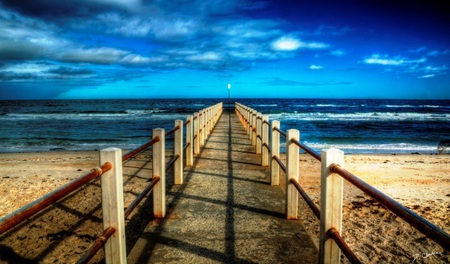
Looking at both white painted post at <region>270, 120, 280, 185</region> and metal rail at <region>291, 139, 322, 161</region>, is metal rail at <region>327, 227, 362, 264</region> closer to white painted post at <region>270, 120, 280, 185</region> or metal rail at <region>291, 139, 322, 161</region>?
metal rail at <region>291, 139, 322, 161</region>

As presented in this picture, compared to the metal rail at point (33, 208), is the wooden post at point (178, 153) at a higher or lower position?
lower

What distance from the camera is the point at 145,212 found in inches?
185

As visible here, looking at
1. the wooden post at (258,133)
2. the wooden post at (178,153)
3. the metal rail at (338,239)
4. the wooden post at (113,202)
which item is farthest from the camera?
the wooden post at (258,133)

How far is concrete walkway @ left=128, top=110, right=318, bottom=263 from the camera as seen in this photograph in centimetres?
297

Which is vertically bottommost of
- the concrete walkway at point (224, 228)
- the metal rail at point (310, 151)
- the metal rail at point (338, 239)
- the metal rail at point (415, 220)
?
the concrete walkway at point (224, 228)

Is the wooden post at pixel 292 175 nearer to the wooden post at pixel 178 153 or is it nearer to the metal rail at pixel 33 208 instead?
the wooden post at pixel 178 153

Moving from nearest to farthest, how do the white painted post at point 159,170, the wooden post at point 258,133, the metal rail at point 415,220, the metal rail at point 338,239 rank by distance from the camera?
1. the metal rail at point 415,220
2. the metal rail at point 338,239
3. the white painted post at point 159,170
4. the wooden post at point 258,133

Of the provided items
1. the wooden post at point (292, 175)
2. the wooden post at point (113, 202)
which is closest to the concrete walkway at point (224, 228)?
the wooden post at point (292, 175)

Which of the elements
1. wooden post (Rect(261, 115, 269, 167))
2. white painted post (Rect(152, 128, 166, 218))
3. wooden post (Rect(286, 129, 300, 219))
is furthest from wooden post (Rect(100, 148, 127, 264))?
wooden post (Rect(261, 115, 269, 167))

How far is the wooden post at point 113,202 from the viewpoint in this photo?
2.32 metres

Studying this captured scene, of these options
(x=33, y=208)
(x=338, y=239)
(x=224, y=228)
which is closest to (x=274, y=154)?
(x=224, y=228)

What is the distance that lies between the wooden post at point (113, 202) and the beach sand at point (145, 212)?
1.21 meters

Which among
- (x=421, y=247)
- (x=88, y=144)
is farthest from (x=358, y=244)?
(x=88, y=144)

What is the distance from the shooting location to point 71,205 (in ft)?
17.7
